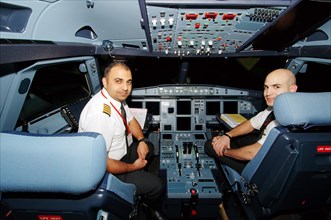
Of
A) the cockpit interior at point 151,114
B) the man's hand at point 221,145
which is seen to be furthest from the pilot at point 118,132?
the man's hand at point 221,145

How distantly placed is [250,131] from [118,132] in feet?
4.92

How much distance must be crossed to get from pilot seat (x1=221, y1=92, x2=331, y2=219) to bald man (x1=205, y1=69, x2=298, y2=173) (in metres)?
0.20

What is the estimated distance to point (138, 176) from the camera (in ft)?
6.64

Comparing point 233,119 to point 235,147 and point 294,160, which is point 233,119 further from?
point 294,160

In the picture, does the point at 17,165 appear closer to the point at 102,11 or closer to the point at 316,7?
the point at 102,11

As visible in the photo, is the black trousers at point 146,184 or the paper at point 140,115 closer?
the black trousers at point 146,184

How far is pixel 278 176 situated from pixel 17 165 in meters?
1.58

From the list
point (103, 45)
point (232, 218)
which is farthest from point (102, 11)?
point (232, 218)

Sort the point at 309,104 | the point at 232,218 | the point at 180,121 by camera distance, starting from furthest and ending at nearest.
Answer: the point at 180,121
the point at 232,218
the point at 309,104

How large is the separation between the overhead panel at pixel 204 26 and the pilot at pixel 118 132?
1.94 ft

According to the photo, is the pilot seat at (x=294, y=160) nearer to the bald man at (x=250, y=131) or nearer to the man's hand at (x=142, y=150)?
the bald man at (x=250, y=131)

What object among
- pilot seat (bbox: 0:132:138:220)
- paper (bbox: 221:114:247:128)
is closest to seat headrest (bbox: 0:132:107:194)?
pilot seat (bbox: 0:132:138:220)

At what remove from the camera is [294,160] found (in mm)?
1450

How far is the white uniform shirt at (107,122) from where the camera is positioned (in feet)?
5.91
